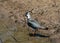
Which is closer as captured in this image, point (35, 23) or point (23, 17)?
point (35, 23)

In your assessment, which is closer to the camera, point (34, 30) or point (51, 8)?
point (34, 30)

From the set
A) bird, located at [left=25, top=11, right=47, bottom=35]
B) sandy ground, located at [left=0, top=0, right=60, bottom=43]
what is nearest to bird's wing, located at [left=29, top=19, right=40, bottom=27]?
bird, located at [left=25, top=11, right=47, bottom=35]

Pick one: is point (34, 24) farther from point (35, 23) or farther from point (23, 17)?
point (23, 17)

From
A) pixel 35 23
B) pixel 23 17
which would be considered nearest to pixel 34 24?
pixel 35 23

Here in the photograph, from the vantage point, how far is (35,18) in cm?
938

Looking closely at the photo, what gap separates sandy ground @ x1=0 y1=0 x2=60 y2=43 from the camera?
834 centimetres

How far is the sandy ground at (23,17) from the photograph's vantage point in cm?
834

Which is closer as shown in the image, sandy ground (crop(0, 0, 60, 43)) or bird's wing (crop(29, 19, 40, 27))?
sandy ground (crop(0, 0, 60, 43))

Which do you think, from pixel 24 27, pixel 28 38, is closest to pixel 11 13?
pixel 24 27

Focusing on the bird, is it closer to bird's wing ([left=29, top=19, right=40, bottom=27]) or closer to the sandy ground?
bird's wing ([left=29, top=19, right=40, bottom=27])

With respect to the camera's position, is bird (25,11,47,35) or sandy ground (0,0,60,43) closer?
sandy ground (0,0,60,43)

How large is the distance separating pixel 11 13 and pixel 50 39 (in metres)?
1.93

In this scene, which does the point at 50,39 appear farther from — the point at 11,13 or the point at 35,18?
the point at 11,13

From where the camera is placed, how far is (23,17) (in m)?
9.52
